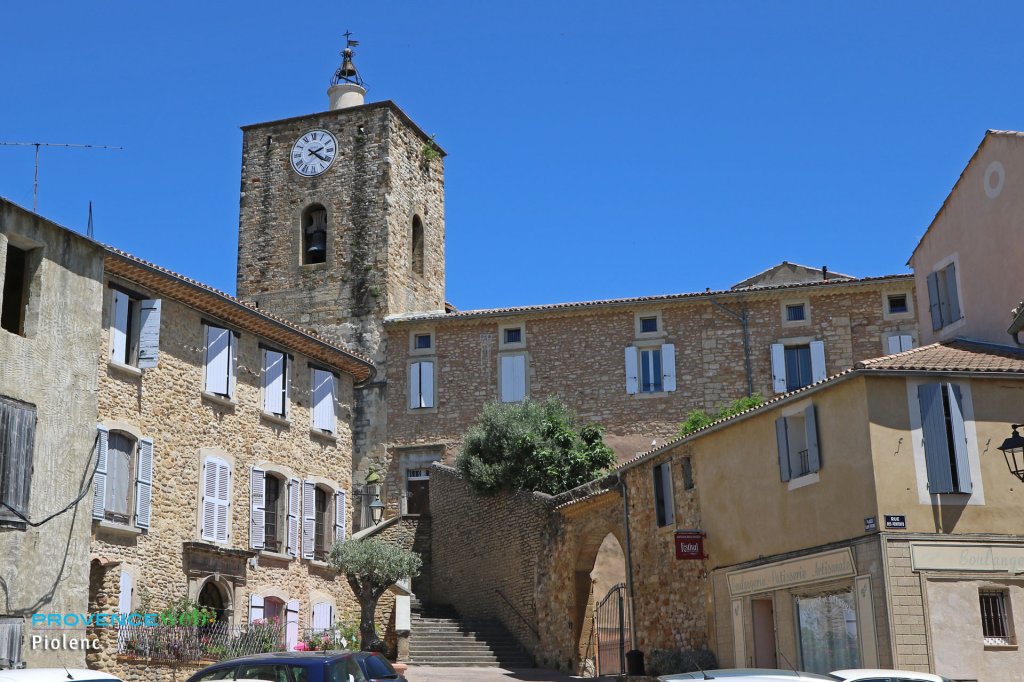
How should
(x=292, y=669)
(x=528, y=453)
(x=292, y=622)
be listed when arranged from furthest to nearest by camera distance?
(x=528, y=453)
(x=292, y=622)
(x=292, y=669)

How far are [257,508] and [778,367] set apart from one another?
1676 centimetres

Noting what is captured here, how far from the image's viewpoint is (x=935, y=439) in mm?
17281

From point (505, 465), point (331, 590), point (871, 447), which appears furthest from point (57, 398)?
point (505, 465)

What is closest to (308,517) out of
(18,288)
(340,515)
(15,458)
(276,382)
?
(340,515)

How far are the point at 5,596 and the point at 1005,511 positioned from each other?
1365 centimetres

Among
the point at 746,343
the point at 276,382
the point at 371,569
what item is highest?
the point at 746,343

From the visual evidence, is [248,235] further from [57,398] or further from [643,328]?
[57,398]

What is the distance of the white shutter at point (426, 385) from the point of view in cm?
3653

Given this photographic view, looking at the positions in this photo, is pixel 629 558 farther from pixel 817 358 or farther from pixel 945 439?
pixel 817 358

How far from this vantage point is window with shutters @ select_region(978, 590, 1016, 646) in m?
16.7

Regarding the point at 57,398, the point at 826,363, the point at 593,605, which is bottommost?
the point at 593,605

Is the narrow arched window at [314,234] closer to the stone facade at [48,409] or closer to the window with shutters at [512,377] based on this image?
the window with shutters at [512,377]

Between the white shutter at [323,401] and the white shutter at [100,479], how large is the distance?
6.64 m

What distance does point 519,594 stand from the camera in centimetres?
2722
